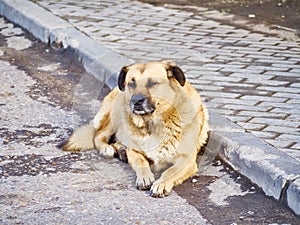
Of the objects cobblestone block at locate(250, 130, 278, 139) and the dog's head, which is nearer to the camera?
the dog's head

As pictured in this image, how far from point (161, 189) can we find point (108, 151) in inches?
30.6

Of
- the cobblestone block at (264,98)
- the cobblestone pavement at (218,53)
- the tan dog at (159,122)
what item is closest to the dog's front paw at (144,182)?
the tan dog at (159,122)

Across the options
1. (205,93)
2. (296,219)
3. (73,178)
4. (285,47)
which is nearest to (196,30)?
(285,47)

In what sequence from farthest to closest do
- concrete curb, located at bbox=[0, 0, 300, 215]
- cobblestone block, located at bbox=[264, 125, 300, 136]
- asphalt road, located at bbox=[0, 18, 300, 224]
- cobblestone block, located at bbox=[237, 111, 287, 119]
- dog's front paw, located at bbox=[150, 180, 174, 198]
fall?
cobblestone block, located at bbox=[237, 111, 287, 119], cobblestone block, located at bbox=[264, 125, 300, 136], dog's front paw, located at bbox=[150, 180, 174, 198], concrete curb, located at bbox=[0, 0, 300, 215], asphalt road, located at bbox=[0, 18, 300, 224]

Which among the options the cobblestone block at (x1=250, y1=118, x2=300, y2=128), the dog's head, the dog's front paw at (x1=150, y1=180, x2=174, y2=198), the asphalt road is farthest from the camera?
the cobblestone block at (x1=250, y1=118, x2=300, y2=128)

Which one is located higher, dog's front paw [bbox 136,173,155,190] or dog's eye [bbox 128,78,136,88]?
dog's eye [bbox 128,78,136,88]

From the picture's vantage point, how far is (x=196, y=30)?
8.63 m

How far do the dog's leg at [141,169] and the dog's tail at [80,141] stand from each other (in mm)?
407

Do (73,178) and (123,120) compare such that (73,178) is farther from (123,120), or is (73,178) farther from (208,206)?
(208,206)

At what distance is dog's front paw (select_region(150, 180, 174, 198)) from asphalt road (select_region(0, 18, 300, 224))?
4 cm

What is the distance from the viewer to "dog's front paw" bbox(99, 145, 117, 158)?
561 cm

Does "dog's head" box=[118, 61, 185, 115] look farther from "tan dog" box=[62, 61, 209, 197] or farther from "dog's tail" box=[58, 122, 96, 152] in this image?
"dog's tail" box=[58, 122, 96, 152]

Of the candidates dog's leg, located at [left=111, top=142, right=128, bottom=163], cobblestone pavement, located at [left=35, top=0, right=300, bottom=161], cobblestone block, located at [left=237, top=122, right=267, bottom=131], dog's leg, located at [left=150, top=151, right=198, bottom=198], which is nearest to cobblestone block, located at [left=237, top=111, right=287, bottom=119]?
cobblestone pavement, located at [left=35, top=0, right=300, bottom=161]

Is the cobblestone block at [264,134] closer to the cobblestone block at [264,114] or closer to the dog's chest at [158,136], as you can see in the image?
the cobblestone block at [264,114]
